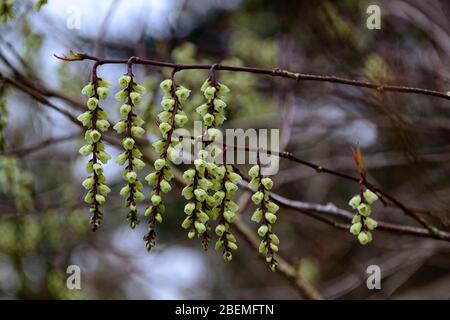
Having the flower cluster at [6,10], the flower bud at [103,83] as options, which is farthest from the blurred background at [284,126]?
the flower bud at [103,83]

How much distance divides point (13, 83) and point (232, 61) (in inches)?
75.7

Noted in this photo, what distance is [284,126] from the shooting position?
343 cm

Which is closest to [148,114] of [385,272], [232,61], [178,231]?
[232,61]

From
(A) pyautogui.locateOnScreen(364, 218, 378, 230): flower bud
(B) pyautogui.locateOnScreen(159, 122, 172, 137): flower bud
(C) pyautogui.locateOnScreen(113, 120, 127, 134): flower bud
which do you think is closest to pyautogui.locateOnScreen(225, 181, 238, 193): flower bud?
(B) pyautogui.locateOnScreen(159, 122, 172, 137): flower bud

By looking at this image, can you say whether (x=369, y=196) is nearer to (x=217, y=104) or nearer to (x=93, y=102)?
(x=217, y=104)

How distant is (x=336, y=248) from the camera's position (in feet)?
16.0

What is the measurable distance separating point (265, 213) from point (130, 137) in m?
0.42

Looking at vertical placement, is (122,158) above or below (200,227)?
above

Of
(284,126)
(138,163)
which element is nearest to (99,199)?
(138,163)

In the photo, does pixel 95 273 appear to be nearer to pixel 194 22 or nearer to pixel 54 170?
pixel 54 170

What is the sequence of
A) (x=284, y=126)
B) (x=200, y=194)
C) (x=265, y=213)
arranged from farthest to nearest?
(x=284, y=126)
(x=265, y=213)
(x=200, y=194)

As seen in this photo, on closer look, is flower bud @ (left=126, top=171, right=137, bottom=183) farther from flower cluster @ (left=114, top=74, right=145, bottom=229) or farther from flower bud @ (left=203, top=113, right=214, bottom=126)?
flower bud @ (left=203, top=113, right=214, bottom=126)

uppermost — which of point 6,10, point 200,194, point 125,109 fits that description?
point 6,10
